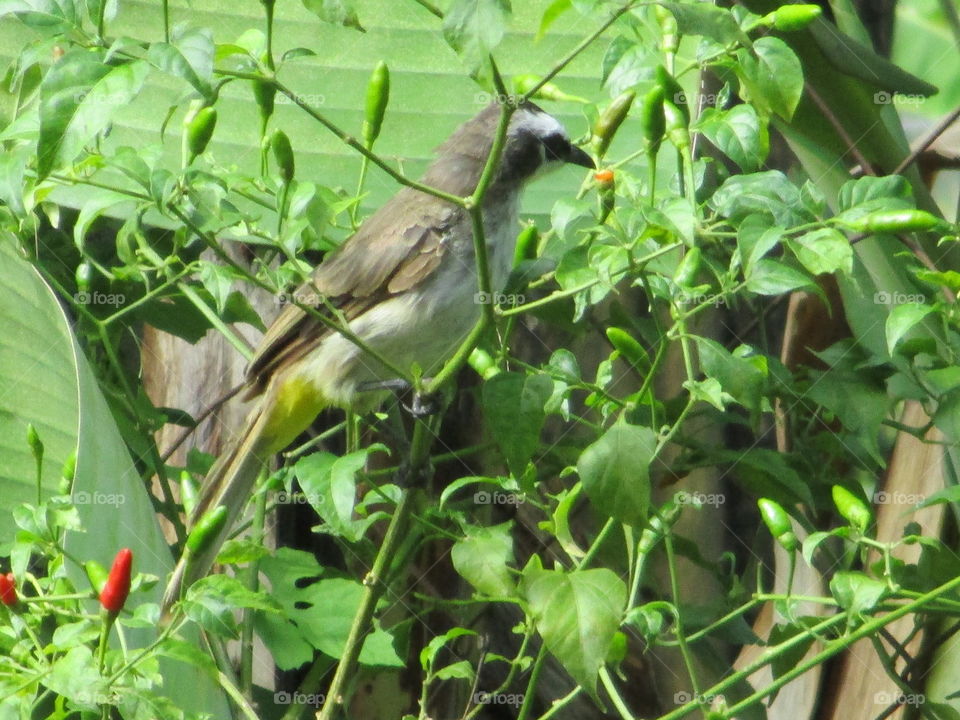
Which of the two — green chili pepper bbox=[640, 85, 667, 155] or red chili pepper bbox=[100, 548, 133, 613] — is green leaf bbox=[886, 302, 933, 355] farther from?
red chili pepper bbox=[100, 548, 133, 613]

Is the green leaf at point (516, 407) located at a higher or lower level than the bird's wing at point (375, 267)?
higher

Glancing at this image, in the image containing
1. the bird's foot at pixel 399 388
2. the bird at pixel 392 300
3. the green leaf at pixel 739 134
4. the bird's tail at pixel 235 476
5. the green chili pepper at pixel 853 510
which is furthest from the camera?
the bird at pixel 392 300

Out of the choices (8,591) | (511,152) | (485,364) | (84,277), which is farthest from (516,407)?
(511,152)

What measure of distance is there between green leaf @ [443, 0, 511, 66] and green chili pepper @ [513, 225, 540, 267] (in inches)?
27.8

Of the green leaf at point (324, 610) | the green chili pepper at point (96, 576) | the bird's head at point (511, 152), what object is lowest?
the green leaf at point (324, 610)

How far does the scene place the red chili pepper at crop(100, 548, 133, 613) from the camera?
3.66 feet

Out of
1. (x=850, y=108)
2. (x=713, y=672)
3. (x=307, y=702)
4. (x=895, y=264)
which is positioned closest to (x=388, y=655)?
(x=307, y=702)

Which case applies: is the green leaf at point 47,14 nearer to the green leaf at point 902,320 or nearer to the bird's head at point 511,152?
the green leaf at point 902,320

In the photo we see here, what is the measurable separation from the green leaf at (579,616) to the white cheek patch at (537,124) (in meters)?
1.43

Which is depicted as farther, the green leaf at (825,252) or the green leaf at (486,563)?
the green leaf at (486,563)

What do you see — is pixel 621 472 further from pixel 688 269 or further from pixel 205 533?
pixel 205 533

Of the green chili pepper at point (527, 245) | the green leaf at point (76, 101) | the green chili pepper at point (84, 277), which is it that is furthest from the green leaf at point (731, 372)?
the green chili pepper at point (84, 277)

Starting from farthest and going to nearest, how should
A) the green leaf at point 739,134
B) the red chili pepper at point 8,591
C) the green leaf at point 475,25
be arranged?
the green leaf at point 739,134 < the red chili pepper at point 8,591 < the green leaf at point 475,25

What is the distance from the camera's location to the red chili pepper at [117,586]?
1.11 metres
